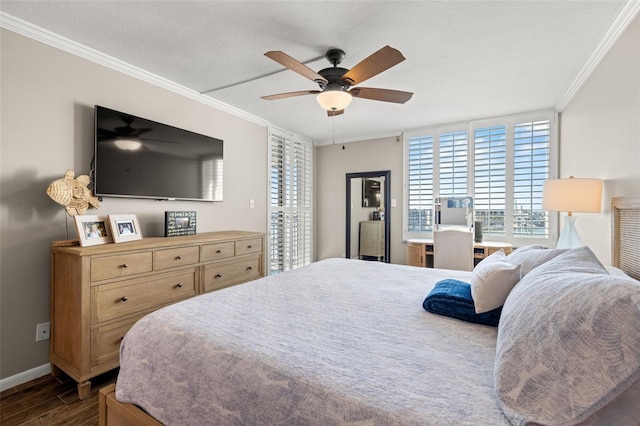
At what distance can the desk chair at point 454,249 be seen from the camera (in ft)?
11.4

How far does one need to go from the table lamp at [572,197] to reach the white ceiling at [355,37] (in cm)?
107

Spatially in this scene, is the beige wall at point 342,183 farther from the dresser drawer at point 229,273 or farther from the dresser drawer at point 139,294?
the dresser drawer at point 139,294

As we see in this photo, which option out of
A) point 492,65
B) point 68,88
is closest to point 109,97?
point 68,88

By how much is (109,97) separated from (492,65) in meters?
3.37

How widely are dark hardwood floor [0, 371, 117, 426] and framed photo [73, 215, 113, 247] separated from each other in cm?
99

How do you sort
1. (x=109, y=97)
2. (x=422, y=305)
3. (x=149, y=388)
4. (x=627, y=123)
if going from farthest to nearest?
(x=109, y=97)
(x=627, y=123)
(x=422, y=305)
(x=149, y=388)

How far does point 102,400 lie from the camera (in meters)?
1.35

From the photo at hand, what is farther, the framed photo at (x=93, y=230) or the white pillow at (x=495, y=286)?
the framed photo at (x=93, y=230)

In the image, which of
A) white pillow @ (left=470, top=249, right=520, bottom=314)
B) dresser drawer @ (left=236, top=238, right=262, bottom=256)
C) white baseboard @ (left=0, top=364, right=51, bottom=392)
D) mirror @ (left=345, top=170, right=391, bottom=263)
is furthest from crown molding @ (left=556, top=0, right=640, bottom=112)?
white baseboard @ (left=0, top=364, right=51, bottom=392)

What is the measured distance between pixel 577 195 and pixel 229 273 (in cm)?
307

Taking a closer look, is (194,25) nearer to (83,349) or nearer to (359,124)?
(83,349)

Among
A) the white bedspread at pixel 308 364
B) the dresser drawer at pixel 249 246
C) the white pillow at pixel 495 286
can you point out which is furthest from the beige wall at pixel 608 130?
the dresser drawer at pixel 249 246

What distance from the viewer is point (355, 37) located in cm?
216

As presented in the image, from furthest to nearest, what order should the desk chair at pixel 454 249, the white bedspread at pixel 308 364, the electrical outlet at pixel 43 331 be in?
the desk chair at pixel 454 249
the electrical outlet at pixel 43 331
the white bedspread at pixel 308 364
